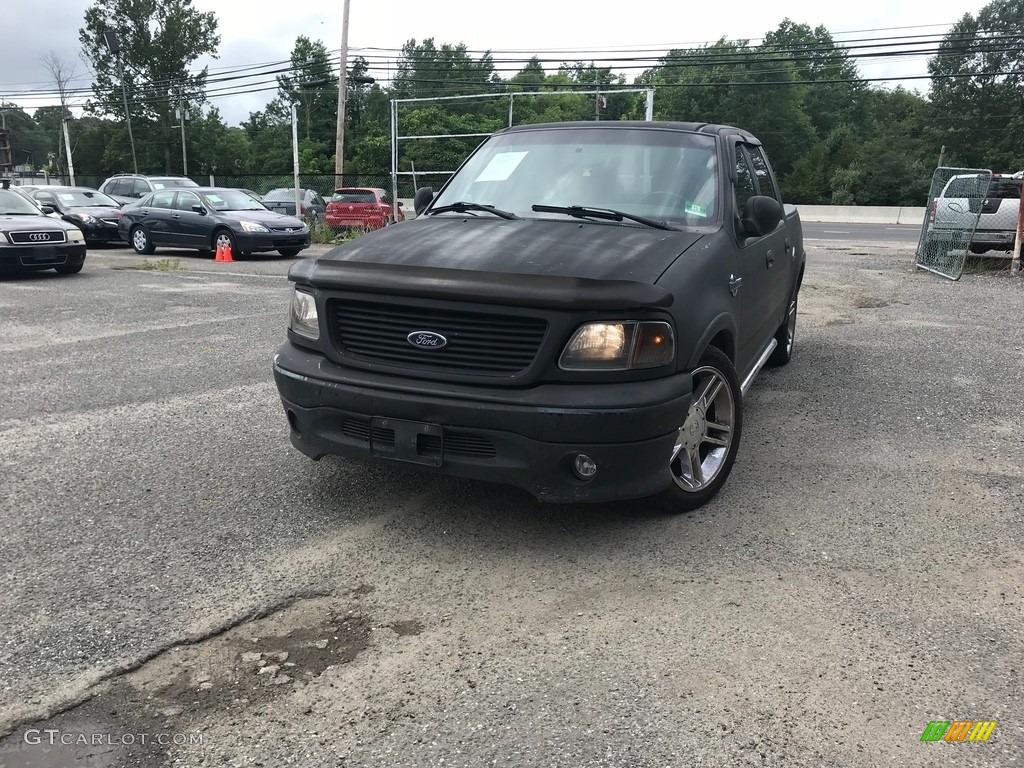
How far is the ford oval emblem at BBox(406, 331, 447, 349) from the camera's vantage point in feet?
11.2

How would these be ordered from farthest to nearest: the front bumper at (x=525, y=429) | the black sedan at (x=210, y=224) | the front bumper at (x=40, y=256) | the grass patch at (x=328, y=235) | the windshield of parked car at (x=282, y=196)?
1. the windshield of parked car at (x=282, y=196)
2. the grass patch at (x=328, y=235)
3. the black sedan at (x=210, y=224)
4. the front bumper at (x=40, y=256)
5. the front bumper at (x=525, y=429)

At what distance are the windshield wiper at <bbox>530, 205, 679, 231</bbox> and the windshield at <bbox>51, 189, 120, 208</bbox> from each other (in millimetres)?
19148

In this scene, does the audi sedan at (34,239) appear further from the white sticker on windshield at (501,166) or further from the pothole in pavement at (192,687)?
the pothole in pavement at (192,687)

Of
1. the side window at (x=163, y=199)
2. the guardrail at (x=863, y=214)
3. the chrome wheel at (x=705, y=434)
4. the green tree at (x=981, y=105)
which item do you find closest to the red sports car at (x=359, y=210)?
the side window at (x=163, y=199)

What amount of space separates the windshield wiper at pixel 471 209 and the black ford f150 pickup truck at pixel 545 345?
28 millimetres

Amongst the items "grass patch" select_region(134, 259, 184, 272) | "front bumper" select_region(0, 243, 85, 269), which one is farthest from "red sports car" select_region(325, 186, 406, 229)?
"front bumper" select_region(0, 243, 85, 269)

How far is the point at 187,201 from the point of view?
57.4 feet

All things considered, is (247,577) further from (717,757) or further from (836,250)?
(836,250)

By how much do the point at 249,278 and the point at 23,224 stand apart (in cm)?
354

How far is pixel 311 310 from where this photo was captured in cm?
381

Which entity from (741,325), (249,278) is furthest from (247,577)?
(249,278)

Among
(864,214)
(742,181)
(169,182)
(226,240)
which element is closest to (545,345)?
(742,181)

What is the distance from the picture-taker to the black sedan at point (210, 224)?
16625 millimetres

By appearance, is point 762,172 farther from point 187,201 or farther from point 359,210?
point 359,210
